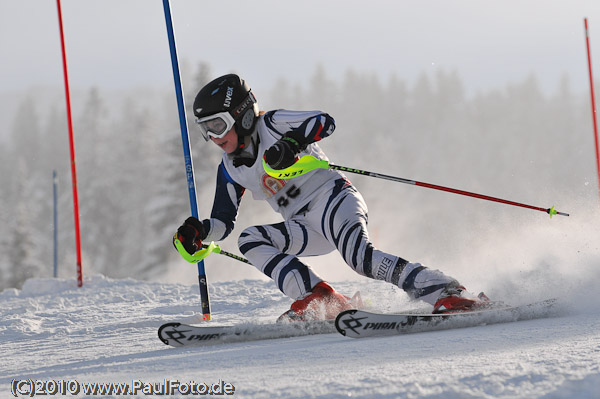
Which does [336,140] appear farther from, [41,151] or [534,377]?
[534,377]

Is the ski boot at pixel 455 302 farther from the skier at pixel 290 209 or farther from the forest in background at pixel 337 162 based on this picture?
the forest in background at pixel 337 162

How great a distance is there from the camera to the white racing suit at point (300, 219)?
3578 mm

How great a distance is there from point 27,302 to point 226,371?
4.45 meters

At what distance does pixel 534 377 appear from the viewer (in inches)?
73.9

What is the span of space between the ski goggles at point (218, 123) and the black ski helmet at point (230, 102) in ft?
0.07

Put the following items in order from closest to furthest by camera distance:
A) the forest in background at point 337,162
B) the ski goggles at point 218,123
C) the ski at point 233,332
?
the ski at point 233,332 → the ski goggles at point 218,123 → the forest in background at point 337,162

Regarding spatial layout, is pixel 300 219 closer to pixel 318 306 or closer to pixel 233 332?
pixel 318 306

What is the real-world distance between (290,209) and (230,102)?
2.42ft

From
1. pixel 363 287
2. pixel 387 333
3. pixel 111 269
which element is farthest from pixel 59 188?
pixel 387 333

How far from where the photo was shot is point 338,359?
244cm

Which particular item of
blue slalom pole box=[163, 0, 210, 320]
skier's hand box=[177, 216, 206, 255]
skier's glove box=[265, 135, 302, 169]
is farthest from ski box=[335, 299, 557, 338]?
blue slalom pole box=[163, 0, 210, 320]

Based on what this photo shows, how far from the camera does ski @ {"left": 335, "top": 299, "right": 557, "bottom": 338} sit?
2932 mm

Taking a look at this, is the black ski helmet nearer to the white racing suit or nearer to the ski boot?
the white racing suit

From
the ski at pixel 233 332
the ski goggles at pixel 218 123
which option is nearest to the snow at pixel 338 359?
the ski at pixel 233 332
